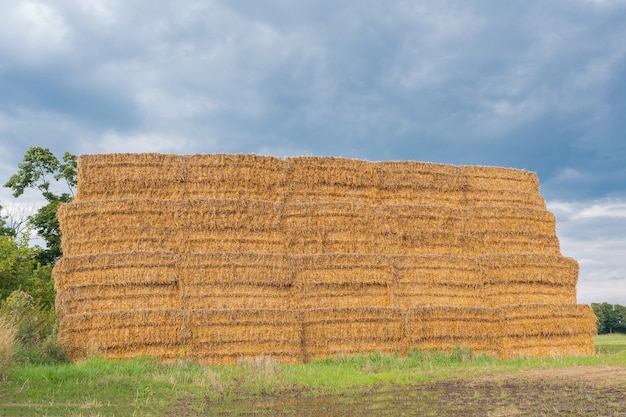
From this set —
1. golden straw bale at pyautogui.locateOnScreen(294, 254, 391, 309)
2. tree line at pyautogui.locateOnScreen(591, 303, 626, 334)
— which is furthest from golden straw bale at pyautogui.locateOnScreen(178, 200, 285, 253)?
tree line at pyautogui.locateOnScreen(591, 303, 626, 334)

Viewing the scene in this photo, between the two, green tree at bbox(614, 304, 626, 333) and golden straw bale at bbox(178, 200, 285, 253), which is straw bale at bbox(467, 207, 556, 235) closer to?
golden straw bale at bbox(178, 200, 285, 253)

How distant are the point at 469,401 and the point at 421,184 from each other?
9.49 meters

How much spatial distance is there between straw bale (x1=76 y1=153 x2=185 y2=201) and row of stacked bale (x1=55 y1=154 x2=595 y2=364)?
0.04m

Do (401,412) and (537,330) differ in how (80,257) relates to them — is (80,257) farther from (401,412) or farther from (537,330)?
(537,330)

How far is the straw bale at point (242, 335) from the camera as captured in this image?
1434 centimetres

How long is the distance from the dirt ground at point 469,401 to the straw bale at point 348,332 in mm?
4104

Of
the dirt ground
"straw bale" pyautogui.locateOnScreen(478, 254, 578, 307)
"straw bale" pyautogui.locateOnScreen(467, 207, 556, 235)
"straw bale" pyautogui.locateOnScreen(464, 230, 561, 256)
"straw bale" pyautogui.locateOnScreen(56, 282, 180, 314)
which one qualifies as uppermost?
"straw bale" pyautogui.locateOnScreen(467, 207, 556, 235)

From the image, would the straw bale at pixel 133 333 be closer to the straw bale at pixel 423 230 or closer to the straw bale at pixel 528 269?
the straw bale at pixel 423 230

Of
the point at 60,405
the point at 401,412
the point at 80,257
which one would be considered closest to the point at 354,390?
the point at 401,412

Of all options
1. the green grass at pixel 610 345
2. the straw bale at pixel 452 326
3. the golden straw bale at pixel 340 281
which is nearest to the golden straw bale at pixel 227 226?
the golden straw bale at pixel 340 281

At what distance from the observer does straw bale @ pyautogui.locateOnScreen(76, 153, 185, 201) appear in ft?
52.4

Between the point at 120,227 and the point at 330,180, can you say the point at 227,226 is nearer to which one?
the point at 120,227

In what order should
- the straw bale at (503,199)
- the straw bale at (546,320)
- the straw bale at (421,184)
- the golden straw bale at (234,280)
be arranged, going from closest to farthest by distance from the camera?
the golden straw bale at (234,280) < the straw bale at (546,320) < the straw bale at (421,184) < the straw bale at (503,199)

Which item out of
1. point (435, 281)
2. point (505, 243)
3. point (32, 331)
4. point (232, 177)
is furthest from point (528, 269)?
point (32, 331)
